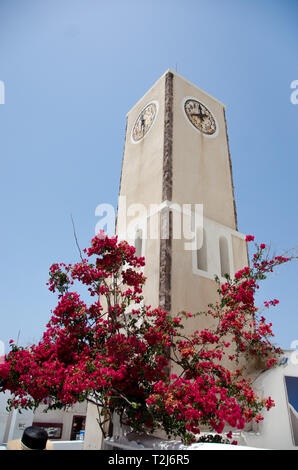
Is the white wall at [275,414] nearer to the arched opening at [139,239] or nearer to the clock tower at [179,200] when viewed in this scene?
the clock tower at [179,200]

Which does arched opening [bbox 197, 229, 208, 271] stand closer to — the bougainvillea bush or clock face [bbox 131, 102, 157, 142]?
the bougainvillea bush

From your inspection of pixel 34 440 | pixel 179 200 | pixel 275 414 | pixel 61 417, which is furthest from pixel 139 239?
pixel 61 417

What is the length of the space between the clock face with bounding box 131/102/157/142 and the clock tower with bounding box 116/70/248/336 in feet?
0.17

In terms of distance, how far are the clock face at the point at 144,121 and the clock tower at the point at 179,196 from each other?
2.0 inches

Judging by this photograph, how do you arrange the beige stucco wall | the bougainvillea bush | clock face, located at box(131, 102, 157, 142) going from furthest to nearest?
1. the beige stucco wall
2. clock face, located at box(131, 102, 157, 142)
3. the bougainvillea bush

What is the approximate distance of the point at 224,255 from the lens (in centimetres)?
1005

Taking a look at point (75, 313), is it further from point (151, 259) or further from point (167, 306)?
point (151, 259)

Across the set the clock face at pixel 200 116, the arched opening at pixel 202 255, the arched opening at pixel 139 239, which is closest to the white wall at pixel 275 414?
the arched opening at pixel 202 255

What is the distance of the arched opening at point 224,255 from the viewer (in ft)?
32.2

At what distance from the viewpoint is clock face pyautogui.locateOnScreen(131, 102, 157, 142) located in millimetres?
11906

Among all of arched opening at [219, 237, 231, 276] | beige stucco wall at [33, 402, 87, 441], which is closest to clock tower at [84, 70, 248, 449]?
arched opening at [219, 237, 231, 276]
